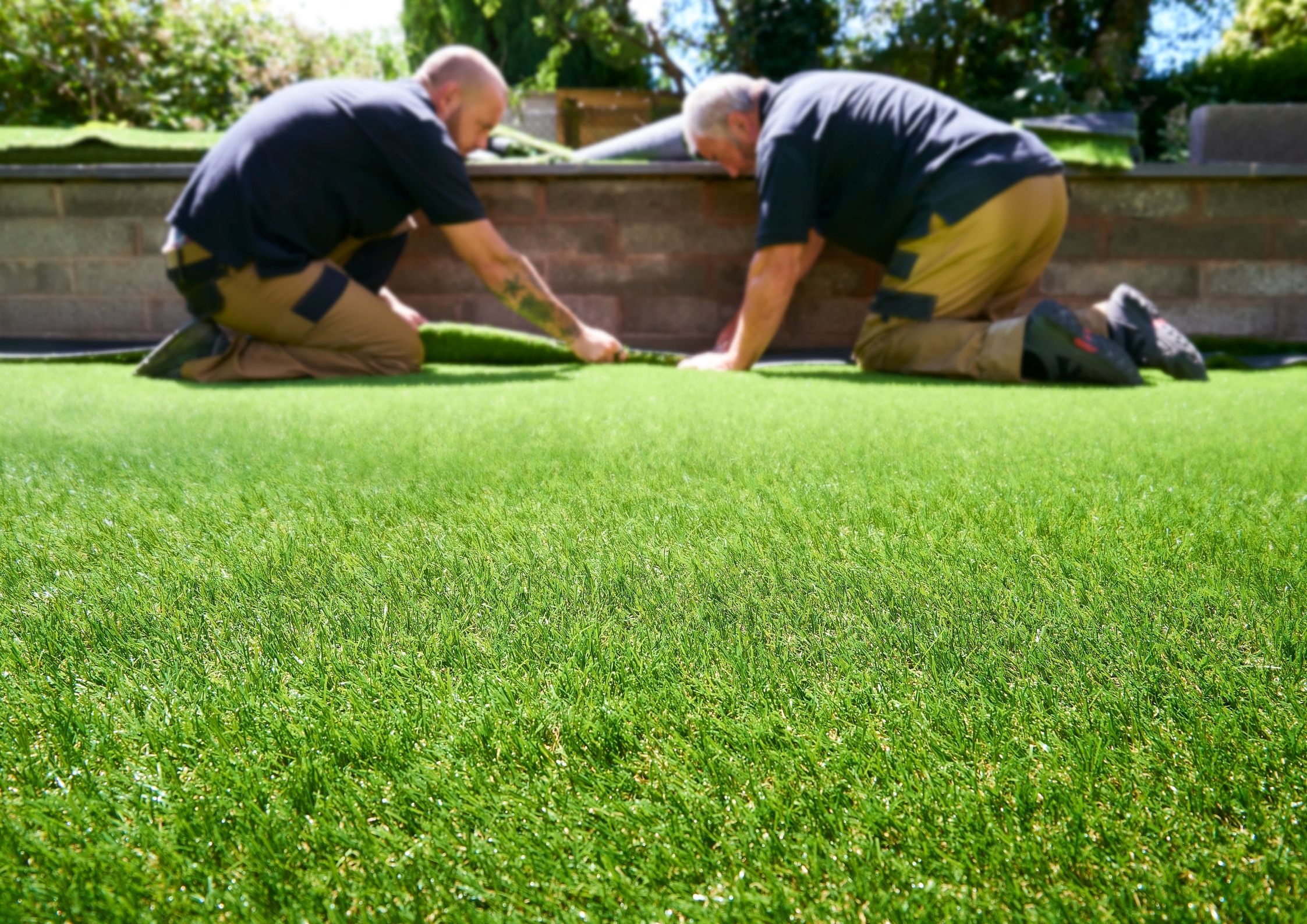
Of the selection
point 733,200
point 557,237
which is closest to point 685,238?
point 733,200

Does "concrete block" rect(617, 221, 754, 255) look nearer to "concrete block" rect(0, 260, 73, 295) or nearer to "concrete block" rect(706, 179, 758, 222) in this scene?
"concrete block" rect(706, 179, 758, 222)

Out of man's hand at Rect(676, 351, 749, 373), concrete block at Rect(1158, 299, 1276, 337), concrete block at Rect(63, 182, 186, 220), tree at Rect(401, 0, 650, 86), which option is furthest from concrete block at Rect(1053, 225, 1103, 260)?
tree at Rect(401, 0, 650, 86)

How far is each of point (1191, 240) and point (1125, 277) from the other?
0.37m

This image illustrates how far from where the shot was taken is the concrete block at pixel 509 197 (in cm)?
466

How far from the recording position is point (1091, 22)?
855cm

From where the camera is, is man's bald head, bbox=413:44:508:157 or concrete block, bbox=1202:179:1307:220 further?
concrete block, bbox=1202:179:1307:220

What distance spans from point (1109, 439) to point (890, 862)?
1.59 meters

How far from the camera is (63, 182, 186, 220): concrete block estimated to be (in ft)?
15.1

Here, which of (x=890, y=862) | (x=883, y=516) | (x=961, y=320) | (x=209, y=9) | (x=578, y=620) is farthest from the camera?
(x=209, y=9)

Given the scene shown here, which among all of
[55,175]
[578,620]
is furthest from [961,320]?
[55,175]

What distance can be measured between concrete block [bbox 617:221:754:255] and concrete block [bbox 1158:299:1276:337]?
7.33 ft

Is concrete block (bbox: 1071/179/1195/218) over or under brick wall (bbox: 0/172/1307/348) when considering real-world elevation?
over

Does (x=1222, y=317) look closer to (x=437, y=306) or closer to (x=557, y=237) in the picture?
(x=557, y=237)

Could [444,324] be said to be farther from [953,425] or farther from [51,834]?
[51,834]
